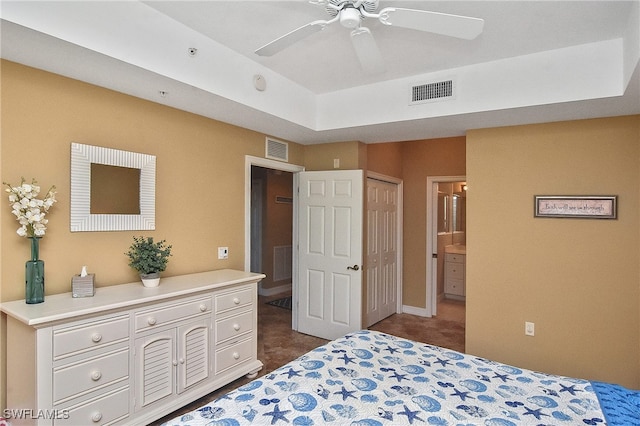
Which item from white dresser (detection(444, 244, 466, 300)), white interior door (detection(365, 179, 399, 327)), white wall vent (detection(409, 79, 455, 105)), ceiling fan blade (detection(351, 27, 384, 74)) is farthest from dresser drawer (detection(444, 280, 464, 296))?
ceiling fan blade (detection(351, 27, 384, 74))

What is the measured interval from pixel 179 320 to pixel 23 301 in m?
0.89

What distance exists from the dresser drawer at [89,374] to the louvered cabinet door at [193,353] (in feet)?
1.30

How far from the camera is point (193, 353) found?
8.57ft

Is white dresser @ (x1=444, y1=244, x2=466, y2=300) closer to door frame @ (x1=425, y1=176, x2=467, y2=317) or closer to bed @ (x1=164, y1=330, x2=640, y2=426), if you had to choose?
door frame @ (x1=425, y1=176, x2=467, y2=317)

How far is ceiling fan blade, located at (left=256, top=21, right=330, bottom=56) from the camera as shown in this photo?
1.75 meters

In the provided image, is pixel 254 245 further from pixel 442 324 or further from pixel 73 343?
pixel 73 343

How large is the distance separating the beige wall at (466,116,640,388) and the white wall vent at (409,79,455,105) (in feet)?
2.30

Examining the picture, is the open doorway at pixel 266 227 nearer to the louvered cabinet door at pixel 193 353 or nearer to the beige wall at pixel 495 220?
the beige wall at pixel 495 220

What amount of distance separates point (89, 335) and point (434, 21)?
8.06 ft

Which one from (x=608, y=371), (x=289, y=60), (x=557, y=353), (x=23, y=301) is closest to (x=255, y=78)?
(x=289, y=60)

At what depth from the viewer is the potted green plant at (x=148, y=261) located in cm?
252

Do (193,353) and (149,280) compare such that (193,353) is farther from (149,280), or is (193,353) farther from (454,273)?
(454,273)

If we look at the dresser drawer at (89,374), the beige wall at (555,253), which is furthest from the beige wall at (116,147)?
the beige wall at (555,253)

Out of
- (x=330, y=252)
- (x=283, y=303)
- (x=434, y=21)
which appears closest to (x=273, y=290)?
(x=283, y=303)
